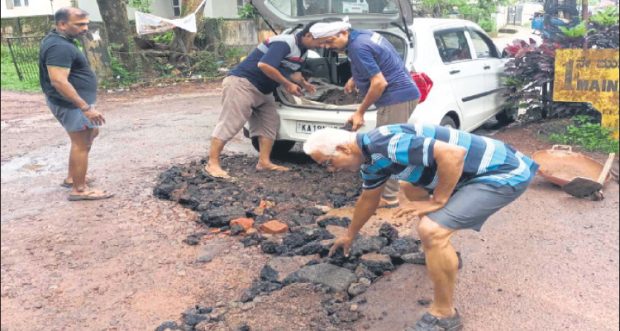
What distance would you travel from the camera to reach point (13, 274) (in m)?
3.47

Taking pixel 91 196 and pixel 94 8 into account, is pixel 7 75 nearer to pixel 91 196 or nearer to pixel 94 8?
pixel 91 196

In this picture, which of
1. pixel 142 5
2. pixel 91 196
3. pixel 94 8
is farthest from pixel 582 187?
Result: pixel 94 8

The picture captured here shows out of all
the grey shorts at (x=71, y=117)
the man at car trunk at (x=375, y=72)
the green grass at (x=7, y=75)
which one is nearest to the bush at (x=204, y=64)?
the grey shorts at (x=71, y=117)

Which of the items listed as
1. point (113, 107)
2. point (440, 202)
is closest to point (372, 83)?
point (440, 202)

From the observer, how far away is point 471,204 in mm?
2668

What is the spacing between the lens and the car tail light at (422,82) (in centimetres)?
490

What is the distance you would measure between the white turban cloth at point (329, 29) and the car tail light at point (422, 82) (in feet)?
3.01

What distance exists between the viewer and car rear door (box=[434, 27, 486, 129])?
217 inches

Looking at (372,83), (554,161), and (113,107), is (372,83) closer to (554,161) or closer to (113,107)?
(554,161)

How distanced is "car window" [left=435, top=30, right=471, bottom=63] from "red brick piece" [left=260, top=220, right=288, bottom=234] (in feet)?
8.01

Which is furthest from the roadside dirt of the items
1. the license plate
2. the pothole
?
the license plate

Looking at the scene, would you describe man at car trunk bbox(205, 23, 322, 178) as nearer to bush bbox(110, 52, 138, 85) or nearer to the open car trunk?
the open car trunk

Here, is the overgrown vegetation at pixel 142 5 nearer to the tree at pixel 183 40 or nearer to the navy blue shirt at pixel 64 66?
the tree at pixel 183 40

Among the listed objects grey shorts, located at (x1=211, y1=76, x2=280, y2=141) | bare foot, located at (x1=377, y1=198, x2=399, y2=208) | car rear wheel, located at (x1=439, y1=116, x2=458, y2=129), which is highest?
grey shorts, located at (x1=211, y1=76, x2=280, y2=141)
